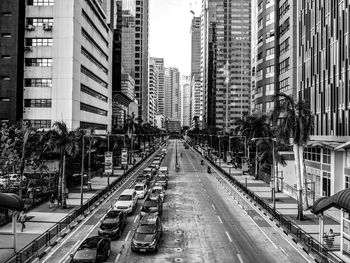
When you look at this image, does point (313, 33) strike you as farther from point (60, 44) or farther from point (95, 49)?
point (95, 49)

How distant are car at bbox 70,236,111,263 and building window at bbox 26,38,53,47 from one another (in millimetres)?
53870

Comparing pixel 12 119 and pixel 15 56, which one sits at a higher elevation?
pixel 15 56

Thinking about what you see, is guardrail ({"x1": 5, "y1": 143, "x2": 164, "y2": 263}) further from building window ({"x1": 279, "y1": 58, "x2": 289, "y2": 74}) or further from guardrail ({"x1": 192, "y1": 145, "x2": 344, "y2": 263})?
building window ({"x1": 279, "y1": 58, "x2": 289, "y2": 74})

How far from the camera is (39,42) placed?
67688 millimetres

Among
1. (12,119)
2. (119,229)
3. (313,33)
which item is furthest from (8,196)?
(12,119)

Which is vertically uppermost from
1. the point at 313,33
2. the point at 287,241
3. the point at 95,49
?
the point at 95,49

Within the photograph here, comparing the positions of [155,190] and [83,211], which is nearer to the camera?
[83,211]

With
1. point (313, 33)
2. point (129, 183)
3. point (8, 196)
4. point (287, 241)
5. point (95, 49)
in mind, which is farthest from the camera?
point (95, 49)

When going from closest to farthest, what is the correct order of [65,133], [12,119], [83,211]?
[83,211], [65,133], [12,119]

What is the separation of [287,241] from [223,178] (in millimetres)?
39537

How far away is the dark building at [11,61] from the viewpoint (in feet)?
213

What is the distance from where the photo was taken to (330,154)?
39594 mm

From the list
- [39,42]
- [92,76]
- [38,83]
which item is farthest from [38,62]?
A: [92,76]

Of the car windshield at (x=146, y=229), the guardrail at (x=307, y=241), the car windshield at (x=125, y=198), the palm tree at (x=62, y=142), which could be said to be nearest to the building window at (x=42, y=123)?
the palm tree at (x=62, y=142)
